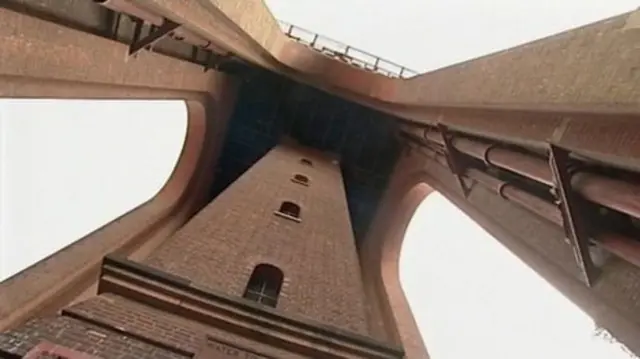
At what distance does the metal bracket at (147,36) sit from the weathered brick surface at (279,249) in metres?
2.23

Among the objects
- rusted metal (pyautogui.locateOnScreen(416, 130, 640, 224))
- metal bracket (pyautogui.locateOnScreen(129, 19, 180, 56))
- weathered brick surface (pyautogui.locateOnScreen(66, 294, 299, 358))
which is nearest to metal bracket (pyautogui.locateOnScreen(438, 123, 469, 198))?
rusted metal (pyautogui.locateOnScreen(416, 130, 640, 224))

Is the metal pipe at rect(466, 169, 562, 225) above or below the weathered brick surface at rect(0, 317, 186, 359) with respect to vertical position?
above

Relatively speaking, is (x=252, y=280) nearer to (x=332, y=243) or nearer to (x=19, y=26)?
(x=332, y=243)

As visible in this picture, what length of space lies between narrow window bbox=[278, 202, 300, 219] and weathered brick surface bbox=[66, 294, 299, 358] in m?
5.31

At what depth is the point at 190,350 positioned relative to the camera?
5316 mm

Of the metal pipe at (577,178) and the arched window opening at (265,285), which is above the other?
the metal pipe at (577,178)

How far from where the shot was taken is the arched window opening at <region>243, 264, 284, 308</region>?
7949mm

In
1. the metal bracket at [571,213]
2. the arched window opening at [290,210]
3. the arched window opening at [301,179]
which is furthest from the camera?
the arched window opening at [301,179]

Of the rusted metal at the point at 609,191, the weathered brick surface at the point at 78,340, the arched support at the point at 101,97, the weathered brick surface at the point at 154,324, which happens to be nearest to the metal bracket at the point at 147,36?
the arched support at the point at 101,97

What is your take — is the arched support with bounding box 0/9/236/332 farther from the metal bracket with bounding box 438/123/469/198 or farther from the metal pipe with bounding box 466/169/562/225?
the metal pipe with bounding box 466/169/562/225

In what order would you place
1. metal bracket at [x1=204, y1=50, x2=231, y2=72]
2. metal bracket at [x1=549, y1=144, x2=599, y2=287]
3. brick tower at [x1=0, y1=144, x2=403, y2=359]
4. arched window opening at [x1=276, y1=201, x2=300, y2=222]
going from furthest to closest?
metal bracket at [x1=204, y1=50, x2=231, y2=72] → arched window opening at [x1=276, y1=201, x2=300, y2=222] → metal bracket at [x1=549, y1=144, x2=599, y2=287] → brick tower at [x1=0, y1=144, x2=403, y2=359]

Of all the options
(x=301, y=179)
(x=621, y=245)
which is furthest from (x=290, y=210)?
(x=621, y=245)

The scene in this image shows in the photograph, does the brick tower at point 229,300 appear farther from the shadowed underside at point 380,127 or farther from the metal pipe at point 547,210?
the metal pipe at point 547,210

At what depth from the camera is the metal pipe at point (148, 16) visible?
7156mm
